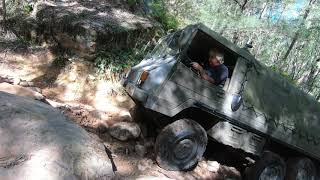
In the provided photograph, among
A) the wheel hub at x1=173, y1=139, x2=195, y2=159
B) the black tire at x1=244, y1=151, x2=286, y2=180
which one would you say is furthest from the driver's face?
the black tire at x1=244, y1=151, x2=286, y2=180

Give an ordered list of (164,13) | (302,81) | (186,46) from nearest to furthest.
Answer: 1. (186,46)
2. (164,13)
3. (302,81)

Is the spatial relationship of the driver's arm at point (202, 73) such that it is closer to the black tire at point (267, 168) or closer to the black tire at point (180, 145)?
the black tire at point (180, 145)

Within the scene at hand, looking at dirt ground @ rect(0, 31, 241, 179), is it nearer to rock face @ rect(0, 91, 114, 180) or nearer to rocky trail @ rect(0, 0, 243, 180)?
rocky trail @ rect(0, 0, 243, 180)

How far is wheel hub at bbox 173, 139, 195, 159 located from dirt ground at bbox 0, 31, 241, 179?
1.12ft

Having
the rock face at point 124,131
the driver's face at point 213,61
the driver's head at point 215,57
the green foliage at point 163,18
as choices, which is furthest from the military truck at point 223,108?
the green foliage at point 163,18

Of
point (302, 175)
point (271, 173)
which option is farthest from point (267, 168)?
point (302, 175)

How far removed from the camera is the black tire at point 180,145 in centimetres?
593

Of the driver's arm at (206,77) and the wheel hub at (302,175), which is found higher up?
the driver's arm at (206,77)

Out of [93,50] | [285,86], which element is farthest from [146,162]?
[93,50]

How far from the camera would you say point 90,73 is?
9.16 meters

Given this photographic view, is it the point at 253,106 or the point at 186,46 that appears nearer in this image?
the point at 186,46

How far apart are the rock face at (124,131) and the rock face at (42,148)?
1.85 meters

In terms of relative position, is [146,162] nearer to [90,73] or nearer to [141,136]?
[141,136]

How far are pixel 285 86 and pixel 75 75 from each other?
16.6 ft
